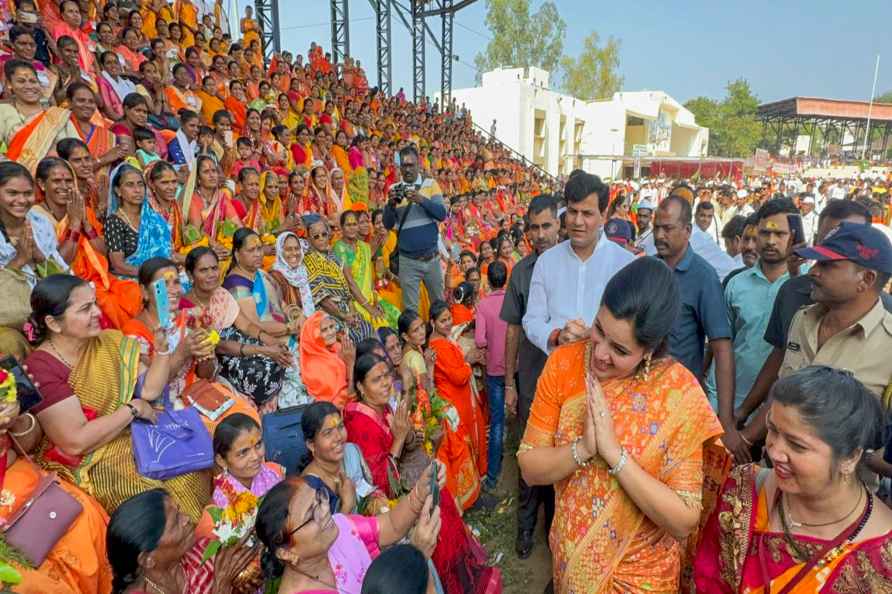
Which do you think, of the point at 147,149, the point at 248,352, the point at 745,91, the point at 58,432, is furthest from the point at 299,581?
the point at 745,91

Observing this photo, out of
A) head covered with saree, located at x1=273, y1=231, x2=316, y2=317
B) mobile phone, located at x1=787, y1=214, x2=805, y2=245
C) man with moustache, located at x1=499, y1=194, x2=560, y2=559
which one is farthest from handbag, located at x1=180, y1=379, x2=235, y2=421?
mobile phone, located at x1=787, y1=214, x2=805, y2=245

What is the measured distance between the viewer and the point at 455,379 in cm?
380

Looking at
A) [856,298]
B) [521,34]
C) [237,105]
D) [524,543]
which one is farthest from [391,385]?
[521,34]

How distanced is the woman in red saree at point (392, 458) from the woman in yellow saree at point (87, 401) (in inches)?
31.1

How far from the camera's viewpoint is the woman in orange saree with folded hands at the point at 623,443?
1.40 metres

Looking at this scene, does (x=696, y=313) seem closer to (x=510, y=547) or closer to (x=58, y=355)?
(x=510, y=547)

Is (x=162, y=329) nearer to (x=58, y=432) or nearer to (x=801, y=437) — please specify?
(x=58, y=432)

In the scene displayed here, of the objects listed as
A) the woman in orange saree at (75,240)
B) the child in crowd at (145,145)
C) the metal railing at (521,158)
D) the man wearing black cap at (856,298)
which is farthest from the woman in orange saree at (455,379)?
the metal railing at (521,158)

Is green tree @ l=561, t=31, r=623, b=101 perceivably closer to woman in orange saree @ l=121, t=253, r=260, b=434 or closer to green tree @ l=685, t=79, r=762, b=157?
green tree @ l=685, t=79, r=762, b=157

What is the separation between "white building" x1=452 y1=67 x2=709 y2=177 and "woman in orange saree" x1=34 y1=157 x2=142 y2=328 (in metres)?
23.7

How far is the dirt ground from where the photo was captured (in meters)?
3.11

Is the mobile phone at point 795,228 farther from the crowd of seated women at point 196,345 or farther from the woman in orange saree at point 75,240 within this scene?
the woman in orange saree at point 75,240

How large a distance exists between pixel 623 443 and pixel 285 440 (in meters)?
2.04

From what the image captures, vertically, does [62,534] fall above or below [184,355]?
below
